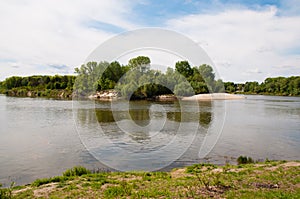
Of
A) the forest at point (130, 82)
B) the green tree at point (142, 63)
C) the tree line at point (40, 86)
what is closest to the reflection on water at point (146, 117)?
the forest at point (130, 82)

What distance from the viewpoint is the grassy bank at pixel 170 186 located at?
7.93 m

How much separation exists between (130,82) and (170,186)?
7133cm

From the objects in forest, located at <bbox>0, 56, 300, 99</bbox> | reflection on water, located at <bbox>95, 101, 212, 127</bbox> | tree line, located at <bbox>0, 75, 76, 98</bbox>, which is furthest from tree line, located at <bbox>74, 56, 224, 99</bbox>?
reflection on water, located at <bbox>95, 101, 212, 127</bbox>

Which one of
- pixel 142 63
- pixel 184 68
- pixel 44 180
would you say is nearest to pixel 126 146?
pixel 44 180

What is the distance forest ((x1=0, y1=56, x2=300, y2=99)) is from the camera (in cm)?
7806

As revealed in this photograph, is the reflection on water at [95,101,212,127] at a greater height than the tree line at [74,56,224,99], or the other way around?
the tree line at [74,56,224,99]

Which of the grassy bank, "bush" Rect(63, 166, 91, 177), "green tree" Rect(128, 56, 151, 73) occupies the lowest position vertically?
"bush" Rect(63, 166, 91, 177)

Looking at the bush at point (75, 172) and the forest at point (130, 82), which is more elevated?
the forest at point (130, 82)

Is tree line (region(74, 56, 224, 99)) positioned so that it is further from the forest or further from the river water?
the river water

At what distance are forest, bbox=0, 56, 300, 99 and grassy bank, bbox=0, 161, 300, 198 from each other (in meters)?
57.4

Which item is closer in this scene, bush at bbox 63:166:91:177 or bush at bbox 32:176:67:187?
bush at bbox 32:176:67:187

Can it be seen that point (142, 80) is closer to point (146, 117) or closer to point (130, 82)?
point (130, 82)

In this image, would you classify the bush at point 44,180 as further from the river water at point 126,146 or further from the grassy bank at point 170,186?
the river water at point 126,146

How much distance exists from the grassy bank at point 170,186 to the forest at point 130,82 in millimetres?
57424
